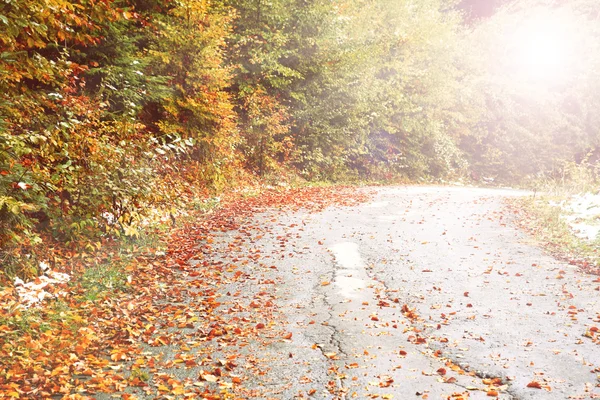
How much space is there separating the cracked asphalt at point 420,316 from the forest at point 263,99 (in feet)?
9.15

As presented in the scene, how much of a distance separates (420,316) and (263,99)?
13.6 m

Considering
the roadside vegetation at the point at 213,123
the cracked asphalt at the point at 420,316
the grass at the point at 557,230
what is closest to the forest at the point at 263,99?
the roadside vegetation at the point at 213,123

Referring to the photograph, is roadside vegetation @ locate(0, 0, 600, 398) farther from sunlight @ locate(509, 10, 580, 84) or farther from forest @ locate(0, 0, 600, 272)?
sunlight @ locate(509, 10, 580, 84)

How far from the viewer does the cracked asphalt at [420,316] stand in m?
4.79

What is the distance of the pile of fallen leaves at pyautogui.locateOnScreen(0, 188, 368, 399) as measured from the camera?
465 centimetres

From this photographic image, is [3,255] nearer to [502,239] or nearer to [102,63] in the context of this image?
[102,63]

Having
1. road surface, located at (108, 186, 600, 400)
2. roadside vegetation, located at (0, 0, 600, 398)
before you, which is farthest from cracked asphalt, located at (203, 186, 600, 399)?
roadside vegetation, located at (0, 0, 600, 398)

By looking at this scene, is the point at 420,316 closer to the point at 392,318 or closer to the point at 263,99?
the point at 392,318

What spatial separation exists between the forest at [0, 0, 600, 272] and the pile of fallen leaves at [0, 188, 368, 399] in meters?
1.01

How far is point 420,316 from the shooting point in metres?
6.49

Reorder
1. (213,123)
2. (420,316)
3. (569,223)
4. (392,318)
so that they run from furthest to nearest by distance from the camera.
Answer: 1. (213,123)
2. (569,223)
3. (420,316)
4. (392,318)

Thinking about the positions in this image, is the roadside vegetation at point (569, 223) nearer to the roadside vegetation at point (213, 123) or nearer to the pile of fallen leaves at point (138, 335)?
the roadside vegetation at point (213, 123)

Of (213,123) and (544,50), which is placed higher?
(544,50)

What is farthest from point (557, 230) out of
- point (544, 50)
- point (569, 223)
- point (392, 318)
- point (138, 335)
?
point (544, 50)
